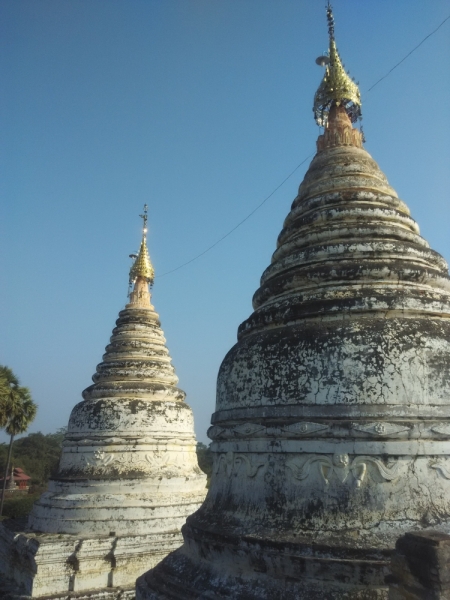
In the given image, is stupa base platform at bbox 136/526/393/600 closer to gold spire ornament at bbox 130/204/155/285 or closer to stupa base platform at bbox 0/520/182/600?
stupa base platform at bbox 0/520/182/600

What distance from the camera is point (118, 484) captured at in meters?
11.3

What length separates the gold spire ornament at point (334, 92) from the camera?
29.4 feet

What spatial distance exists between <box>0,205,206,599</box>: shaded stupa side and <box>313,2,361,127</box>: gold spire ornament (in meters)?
7.95

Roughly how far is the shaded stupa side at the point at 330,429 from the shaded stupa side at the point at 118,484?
495 cm

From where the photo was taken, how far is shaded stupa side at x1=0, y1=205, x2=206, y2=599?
A: 9.94 metres

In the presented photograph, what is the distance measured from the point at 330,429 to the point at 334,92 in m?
6.60

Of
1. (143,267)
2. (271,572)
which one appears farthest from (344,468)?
(143,267)

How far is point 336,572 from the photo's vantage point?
13.9 ft

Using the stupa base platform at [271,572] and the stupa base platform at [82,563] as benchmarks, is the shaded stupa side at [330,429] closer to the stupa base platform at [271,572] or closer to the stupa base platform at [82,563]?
the stupa base platform at [271,572]

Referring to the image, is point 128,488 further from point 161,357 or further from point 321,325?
point 321,325

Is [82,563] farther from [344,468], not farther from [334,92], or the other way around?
[334,92]

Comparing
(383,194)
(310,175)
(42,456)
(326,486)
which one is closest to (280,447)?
(326,486)

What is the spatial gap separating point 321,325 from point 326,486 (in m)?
1.75

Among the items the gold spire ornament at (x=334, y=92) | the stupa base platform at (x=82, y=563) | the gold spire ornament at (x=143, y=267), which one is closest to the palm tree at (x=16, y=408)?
the gold spire ornament at (x=143, y=267)
